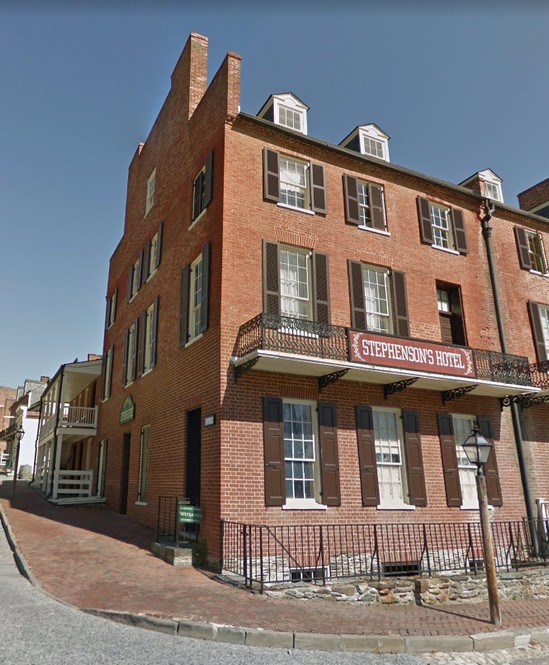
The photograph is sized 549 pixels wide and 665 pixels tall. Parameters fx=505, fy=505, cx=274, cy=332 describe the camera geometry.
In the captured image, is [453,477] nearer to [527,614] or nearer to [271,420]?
[527,614]

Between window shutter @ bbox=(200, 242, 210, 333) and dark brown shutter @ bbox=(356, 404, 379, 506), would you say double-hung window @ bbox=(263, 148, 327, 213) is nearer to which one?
window shutter @ bbox=(200, 242, 210, 333)

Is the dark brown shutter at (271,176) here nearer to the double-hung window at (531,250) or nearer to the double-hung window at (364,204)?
the double-hung window at (364,204)

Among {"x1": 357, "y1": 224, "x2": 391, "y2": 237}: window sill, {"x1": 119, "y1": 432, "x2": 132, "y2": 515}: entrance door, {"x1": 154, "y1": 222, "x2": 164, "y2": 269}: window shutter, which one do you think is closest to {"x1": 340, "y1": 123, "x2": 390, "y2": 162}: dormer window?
{"x1": 357, "y1": 224, "x2": 391, "y2": 237}: window sill

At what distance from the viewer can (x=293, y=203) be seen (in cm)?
1339

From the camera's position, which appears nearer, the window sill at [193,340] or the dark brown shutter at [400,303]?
the window sill at [193,340]

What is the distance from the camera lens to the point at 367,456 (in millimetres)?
11711

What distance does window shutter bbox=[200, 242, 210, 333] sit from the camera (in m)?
11.9

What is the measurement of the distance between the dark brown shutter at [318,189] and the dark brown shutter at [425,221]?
3.30 metres

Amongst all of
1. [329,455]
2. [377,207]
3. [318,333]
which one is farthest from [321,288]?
[329,455]

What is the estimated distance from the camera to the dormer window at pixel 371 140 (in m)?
15.8

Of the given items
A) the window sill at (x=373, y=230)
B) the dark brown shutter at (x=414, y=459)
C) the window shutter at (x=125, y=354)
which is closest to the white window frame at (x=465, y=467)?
the dark brown shutter at (x=414, y=459)

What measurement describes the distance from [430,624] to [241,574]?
343 centimetres

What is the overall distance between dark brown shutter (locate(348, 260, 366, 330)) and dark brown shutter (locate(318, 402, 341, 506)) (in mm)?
2367

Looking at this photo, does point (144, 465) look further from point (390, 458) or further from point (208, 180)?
point (208, 180)
